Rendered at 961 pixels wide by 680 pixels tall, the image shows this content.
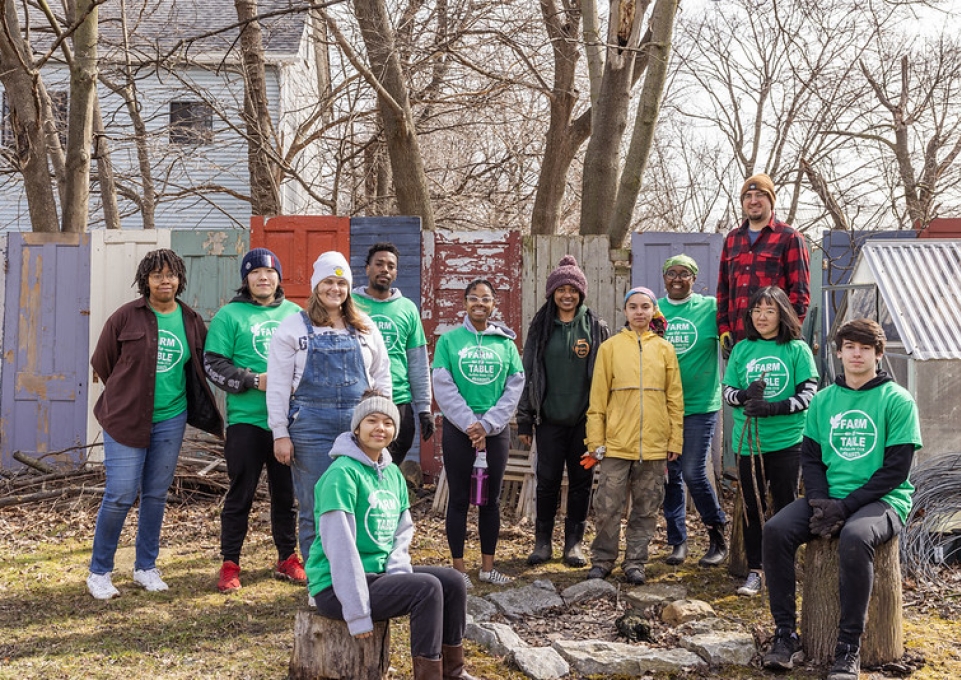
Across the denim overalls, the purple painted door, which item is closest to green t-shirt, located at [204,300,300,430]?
the denim overalls

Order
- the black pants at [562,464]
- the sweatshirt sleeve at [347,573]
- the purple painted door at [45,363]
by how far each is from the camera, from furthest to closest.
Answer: the purple painted door at [45,363] < the black pants at [562,464] < the sweatshirt sleeve at [347,573]

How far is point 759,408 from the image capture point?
185 inches

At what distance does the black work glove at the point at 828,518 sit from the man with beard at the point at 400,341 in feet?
7.05

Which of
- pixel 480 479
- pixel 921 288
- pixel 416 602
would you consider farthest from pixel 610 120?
pixel 416 602

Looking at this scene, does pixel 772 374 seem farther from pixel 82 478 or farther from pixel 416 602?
pixel 82 478

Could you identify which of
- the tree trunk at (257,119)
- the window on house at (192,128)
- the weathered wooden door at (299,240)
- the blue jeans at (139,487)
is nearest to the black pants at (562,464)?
the blue jeans at (139,487)

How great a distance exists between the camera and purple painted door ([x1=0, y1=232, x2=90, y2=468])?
23.6 ft

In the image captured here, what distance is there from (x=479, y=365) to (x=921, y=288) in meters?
3.12

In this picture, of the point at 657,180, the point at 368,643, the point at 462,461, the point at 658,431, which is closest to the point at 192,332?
the point at 462,461

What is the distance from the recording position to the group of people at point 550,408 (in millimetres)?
4016

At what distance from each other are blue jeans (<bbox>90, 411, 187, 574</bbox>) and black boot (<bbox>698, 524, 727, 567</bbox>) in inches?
127

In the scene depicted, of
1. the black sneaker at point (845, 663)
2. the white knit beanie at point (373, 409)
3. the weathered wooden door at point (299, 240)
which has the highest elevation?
the weathered wooden door at point (299, 240)

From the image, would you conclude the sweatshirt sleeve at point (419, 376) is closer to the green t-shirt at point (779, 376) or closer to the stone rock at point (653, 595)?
the stone rock at point (653, 595)

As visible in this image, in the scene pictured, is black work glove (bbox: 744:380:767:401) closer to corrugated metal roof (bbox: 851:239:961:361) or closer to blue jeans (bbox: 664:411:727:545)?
blue jeans (bbox: 664:411:727:545)
